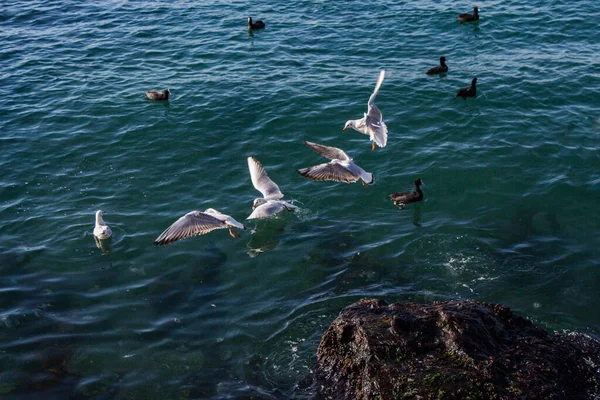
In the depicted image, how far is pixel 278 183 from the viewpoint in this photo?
16.5 metres

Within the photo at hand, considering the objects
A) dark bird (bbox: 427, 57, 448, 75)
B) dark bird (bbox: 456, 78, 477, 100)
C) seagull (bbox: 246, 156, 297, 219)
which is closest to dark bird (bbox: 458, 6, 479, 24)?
dark bird (bbox: 427, 57, 448, 75)

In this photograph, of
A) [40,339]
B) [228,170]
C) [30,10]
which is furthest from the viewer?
[30,10]

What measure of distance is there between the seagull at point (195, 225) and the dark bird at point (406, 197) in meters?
4.26

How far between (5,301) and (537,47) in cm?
1963

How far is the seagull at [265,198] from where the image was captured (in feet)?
46.2

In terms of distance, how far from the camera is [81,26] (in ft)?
94.9

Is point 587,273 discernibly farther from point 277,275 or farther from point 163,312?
point 163,312

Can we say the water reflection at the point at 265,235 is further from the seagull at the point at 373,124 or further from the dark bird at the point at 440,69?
the dark bird at the point at 440,69

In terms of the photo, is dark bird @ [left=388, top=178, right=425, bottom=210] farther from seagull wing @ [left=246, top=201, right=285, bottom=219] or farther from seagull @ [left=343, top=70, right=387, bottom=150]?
seagull wing @ [left=246, top=201, right=285, bottom=219]

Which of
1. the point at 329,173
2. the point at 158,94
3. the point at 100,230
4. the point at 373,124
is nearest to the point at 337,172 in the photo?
the point at 329,173

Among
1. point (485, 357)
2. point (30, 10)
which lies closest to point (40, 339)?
point (485, 357)

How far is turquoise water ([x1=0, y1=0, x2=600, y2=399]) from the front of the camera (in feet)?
38.2

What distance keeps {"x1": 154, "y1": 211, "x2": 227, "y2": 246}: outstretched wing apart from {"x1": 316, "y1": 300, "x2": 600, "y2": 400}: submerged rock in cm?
435

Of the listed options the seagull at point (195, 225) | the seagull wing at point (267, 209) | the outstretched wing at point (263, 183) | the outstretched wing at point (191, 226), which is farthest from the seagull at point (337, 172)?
the outstretched wing at point (191, 226)
